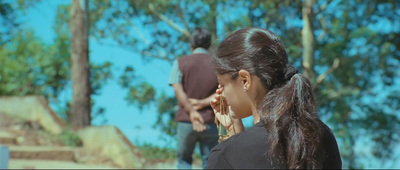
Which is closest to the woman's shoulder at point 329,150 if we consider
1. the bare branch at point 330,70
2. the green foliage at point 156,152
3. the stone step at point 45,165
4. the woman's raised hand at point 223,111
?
the woman's raised hand at point 223,111

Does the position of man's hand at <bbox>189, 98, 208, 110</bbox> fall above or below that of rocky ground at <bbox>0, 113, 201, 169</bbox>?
above

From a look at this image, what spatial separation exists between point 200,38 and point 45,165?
401 cm

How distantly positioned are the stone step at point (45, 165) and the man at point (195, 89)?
10.5 ft

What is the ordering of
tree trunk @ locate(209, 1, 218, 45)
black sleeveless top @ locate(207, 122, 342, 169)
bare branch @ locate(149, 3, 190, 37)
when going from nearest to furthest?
1. black sleeveless top @ locate(207, 122, 342, 169)
2. tree trunk @ locate(209, 1, 218, 45)
3. bare branch @ locate(149, 3, 190, 37)

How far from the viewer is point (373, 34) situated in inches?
537

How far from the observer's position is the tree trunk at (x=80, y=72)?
10852 mm

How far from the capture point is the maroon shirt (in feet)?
16.7

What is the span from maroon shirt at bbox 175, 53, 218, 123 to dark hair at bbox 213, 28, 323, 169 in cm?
343

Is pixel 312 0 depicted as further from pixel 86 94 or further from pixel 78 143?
pixel 78 143

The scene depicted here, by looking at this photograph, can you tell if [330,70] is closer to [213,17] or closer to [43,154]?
[213,17]

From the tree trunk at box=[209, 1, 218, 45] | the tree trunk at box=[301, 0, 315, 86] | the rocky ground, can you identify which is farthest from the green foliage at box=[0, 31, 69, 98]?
the tree trunk at box=[301, 0, 315, 86]

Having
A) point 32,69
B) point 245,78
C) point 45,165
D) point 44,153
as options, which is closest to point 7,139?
point 44,153

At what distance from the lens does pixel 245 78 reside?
5.30 ft

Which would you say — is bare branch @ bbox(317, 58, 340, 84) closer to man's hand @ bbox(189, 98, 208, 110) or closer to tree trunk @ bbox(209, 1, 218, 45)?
tree trunk @ bbox(209, 1, 218, 45)
